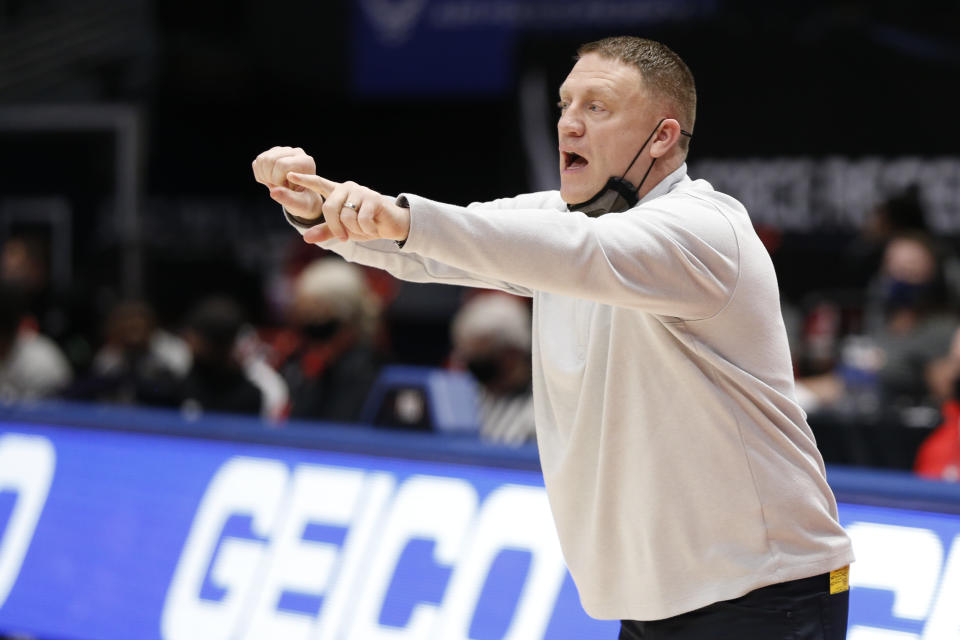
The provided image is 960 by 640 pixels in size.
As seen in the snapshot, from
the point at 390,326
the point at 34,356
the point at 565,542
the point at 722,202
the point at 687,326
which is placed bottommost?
the point at 390,326

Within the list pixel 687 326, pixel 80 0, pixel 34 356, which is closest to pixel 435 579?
pixel 687 326

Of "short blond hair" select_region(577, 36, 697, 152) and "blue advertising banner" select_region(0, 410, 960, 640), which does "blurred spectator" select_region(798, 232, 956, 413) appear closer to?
"blue advertising banner" select_region(0, 410, 960, 640)

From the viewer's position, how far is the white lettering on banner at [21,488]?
494 cm

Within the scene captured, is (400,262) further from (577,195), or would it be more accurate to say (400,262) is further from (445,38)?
(445,38)

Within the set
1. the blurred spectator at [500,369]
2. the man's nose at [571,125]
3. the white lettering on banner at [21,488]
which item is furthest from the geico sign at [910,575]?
the white lettering on banner at [21,488]

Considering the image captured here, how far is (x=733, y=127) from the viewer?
9.20 meters

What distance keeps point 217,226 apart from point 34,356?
826 centimetres

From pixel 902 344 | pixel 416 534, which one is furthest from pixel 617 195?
pixel 902 344

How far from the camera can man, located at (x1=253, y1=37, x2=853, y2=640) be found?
7.04 feet

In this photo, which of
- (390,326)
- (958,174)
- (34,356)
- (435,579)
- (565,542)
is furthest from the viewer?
(390,326)

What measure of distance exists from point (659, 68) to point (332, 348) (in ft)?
12.9

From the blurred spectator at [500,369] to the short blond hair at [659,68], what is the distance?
3.23 m

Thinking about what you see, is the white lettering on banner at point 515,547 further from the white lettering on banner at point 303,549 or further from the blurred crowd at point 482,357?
the blurred crowd at point 482,357

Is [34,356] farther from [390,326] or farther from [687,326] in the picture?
[390,326]
